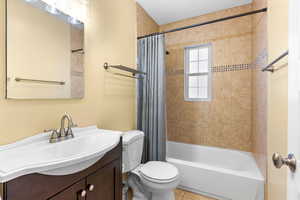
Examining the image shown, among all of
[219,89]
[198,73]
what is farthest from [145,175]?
[198,73]

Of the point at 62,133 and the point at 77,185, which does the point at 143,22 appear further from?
the point at 77,185

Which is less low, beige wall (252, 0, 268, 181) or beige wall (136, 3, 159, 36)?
beige wall (136, 3, 159, 36)

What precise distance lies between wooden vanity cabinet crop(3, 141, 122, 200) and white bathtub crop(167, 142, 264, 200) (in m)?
1.05

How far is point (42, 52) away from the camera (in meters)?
1.07

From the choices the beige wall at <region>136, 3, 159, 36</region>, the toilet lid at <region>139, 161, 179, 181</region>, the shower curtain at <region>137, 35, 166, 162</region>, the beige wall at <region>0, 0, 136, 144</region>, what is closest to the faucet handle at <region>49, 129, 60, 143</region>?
the beige wall at <region>0, 0, 136, 144</region>

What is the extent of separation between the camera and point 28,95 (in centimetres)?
98

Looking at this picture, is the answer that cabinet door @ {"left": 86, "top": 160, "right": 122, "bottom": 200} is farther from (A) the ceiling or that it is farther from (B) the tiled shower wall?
(A) the ceiling

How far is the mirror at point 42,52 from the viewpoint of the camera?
3.00 feet

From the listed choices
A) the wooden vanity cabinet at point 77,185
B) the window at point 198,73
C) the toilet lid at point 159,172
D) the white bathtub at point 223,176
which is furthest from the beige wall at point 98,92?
the window at point 198,73

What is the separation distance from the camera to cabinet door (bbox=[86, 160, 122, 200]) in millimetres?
915

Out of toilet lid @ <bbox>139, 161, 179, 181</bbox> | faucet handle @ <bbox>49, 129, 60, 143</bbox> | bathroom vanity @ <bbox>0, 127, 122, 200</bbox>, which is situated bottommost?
toilet lid @ <bbox>139, 161, 179, 181</bbox>

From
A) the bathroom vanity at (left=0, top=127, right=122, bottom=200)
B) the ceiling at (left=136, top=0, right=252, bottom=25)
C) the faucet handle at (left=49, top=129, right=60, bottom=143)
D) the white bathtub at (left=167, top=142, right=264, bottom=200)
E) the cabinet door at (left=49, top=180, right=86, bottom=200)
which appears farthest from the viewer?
the ceiling at (left=136, top=0, right=252, bottom=25)

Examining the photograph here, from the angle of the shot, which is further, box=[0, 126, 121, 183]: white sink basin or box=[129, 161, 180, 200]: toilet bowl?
box=[129, 161, 180, 200]: toilet bowl

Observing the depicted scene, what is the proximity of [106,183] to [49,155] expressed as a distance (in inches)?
16.0
